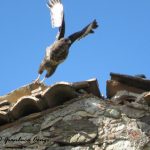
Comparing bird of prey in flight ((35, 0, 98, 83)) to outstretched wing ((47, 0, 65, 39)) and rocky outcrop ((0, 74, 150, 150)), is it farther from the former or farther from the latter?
rocky outcrop ((0, 74, 150, 150))

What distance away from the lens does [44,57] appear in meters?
9.67

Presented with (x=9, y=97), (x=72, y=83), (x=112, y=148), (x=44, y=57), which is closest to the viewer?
(x=112, y=148)

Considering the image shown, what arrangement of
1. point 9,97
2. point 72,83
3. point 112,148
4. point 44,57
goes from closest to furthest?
1. point 112,148
2. point 72,83
3. point 9,97
4. point 44,57

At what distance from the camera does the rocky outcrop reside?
6.59 metres

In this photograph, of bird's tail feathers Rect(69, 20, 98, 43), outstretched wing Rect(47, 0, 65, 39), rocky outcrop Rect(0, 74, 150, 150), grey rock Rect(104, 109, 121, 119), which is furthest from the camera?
outstretched wing Rect(47, 0, 65, 39)

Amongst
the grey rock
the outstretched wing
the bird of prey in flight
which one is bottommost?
the grey rock

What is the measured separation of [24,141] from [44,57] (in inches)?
118

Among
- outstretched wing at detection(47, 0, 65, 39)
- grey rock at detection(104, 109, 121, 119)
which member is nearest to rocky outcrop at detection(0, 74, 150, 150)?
grey rock at detection(104, 109, 121, 119)

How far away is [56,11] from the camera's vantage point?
33.6 ft

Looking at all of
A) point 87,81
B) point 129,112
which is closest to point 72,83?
point 87,81

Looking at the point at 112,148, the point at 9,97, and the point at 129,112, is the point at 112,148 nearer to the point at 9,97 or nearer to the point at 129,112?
the point at 129,112

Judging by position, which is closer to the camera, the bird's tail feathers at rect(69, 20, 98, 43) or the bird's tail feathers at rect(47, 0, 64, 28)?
the bird's tail feathers at rect(69, 20, 98, 43)

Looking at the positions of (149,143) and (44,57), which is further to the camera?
(44,57)

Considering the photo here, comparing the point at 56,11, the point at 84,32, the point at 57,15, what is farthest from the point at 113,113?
the point at 56,11
